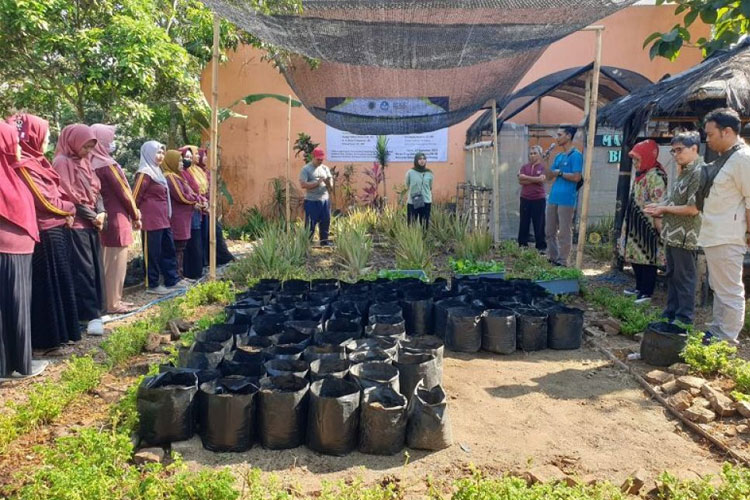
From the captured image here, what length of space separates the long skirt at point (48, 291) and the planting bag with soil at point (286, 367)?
74.7 inches

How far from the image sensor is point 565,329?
4.14 metres

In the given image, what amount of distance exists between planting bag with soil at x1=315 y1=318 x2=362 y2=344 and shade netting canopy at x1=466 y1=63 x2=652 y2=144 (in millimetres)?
5161

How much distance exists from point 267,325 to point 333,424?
4.65ft

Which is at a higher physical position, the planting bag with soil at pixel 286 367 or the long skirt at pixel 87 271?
the long skirt at pixel 87 271

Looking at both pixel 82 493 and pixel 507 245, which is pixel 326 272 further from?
pixel 82 493

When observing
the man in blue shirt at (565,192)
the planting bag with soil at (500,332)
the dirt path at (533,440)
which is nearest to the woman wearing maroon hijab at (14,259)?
the dirt path at (533,440)

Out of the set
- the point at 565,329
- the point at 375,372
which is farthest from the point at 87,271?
the point at 565,329

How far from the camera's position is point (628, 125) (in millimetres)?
6473

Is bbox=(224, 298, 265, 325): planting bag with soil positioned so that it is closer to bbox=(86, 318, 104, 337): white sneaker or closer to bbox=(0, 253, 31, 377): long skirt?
bbox=(86, 318, 104, 337): white sneaker

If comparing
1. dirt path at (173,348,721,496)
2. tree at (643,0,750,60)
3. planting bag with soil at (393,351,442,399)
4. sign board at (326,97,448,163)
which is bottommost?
dirt path at (173,348,721,496)

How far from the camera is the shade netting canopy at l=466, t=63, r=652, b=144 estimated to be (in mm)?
8508

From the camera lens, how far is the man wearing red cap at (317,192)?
26.4 feet

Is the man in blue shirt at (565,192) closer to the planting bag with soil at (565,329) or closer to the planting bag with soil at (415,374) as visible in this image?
the planting bag with soil at (565,329)

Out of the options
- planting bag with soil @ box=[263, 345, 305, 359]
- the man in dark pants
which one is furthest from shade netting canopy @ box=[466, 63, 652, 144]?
planting bag with soil @ box=[263, 345, 305, 359]
